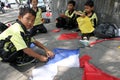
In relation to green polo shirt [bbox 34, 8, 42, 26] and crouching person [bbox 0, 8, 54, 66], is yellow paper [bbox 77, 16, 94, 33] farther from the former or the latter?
crouching person [bbox 0, 8, 54, 66]

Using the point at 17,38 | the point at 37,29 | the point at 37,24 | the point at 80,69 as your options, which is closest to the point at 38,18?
the point at 37,24

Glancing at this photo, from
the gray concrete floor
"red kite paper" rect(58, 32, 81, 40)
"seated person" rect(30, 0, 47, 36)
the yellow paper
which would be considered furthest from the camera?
"seated person" rect(30, 0, 47, 36)

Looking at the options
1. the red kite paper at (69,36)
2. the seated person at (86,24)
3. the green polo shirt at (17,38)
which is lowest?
the red kite paper at (69,36)

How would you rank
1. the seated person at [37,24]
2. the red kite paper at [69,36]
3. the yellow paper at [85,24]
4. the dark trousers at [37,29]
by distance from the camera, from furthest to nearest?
the dark trousers at [37,29], the seated person at [37,24], the red kite paper at [69,36], the yellow paper at [85,24]

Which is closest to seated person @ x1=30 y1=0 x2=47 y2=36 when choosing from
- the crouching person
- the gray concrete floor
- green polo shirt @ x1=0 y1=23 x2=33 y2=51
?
the gray concrete floor

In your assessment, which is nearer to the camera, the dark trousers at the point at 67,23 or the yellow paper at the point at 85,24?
the yellow paper at the point at 85,24

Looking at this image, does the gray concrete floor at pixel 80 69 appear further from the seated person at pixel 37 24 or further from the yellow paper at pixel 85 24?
the seated person at pixel 37 24

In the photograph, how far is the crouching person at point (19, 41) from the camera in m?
3.64

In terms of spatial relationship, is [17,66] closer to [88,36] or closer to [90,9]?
[88,36]

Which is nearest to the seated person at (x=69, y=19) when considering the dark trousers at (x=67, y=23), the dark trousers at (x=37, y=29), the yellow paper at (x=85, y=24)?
the dark trousers at (x=67, y=23)

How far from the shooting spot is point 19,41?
11.9ft

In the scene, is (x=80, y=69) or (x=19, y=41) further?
(x=80, y=69)

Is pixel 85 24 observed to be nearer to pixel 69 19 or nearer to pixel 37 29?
pixel 69 19

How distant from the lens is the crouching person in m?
3.64
